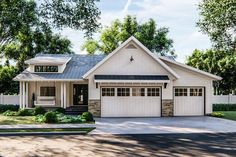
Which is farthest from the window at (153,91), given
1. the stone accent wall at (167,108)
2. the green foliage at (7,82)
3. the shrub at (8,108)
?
the green foliage at (7,82)

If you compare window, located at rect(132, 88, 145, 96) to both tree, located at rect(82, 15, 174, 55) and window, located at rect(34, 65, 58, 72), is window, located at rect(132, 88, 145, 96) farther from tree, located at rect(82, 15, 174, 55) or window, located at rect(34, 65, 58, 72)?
tree, located at rect(82, 15, 174, 55)

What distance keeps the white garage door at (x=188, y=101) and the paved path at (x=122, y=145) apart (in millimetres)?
9592

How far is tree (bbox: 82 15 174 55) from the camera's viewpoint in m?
53.0

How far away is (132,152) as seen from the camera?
37.3 feet

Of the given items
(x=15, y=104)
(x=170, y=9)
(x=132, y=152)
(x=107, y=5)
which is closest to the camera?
(x=132, y=152)

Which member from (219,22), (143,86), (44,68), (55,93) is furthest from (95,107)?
(219,22)

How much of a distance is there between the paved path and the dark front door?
14288 millimetres

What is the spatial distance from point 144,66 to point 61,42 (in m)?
24.0

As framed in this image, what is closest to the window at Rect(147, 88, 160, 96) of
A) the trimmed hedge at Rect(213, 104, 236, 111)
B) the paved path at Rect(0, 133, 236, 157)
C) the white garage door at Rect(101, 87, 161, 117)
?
the white garage door at Rect(101, 87, 161, 117)

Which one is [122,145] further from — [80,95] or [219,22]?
[80,95]

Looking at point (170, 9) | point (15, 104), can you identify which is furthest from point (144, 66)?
point (15, 104)

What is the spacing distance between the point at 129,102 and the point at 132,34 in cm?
3040

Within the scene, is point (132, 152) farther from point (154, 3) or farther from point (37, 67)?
point (37, 67)

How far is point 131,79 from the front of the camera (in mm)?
23969
